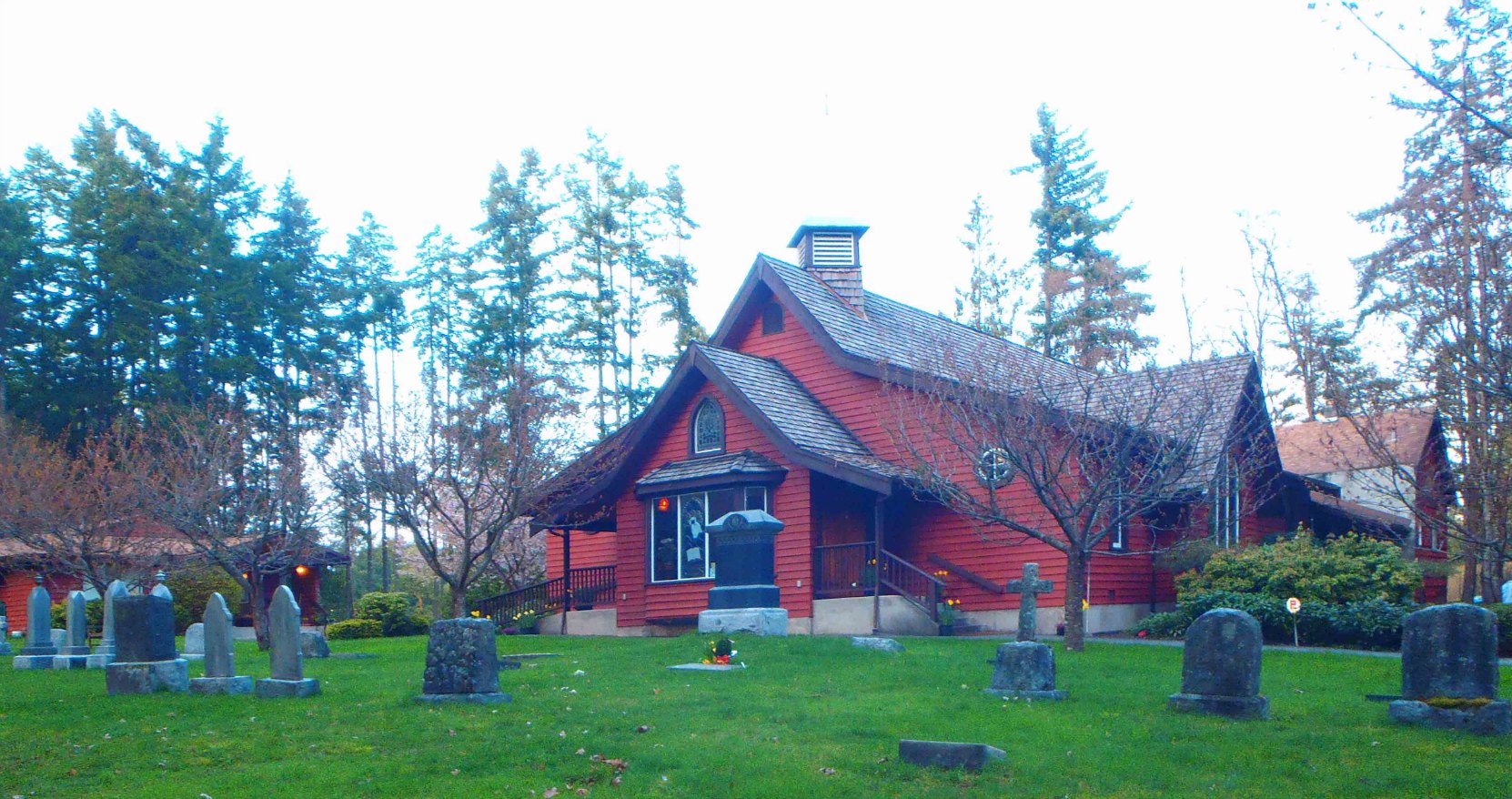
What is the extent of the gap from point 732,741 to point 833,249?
2043cm

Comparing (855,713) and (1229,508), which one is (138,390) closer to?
(1229,508)

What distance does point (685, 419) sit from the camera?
25719mm

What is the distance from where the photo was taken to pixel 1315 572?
20.3 m

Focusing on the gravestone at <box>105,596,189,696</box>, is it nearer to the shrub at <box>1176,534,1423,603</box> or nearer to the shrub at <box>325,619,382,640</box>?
the shrub at <box>1176,534,1423,603</box>

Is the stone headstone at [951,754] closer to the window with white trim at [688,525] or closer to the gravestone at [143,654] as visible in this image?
the gravestone at [143,654]

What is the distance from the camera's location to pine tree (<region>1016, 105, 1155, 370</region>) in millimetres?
45094

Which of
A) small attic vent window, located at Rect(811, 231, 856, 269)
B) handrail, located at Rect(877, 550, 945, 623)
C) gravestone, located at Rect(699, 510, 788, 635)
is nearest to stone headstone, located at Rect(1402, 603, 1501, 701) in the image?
gravestone, located at Rect(699, 510, 788, 635)

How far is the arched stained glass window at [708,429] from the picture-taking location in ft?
82.4

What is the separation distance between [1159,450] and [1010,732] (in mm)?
7709

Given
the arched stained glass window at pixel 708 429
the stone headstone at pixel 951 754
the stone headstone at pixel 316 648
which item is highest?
the arched stained glass window at pixel 708 429

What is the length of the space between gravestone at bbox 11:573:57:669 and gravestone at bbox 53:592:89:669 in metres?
0.20

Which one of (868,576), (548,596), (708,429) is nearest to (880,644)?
(868,576)

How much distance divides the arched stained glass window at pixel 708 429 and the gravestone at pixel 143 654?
42.4 ft

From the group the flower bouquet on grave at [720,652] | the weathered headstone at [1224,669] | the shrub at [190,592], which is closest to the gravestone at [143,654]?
the flower bouquet on grave at [720,652]
